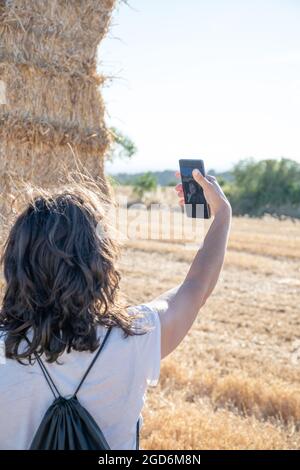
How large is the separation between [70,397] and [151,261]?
38.7 feet

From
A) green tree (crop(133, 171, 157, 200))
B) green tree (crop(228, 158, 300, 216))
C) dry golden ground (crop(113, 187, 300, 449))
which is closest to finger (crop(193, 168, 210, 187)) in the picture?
dry golden ground (crop(113, 187, 300, 449))

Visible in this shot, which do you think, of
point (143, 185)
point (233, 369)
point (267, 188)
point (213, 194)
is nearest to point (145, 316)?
point (213, 194)

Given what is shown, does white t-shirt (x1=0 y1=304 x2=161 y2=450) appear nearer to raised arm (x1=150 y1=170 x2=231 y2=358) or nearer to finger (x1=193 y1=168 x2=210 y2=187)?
raised arm (x1=150 y1=170 x2=231 y2=358)

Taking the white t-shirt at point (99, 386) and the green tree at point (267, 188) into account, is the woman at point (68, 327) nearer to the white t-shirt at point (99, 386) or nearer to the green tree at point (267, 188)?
→ the white t-shirt at point (99, 386)

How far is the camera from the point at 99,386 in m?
1.55

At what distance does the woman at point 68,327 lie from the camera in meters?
1.51

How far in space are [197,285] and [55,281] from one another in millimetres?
468

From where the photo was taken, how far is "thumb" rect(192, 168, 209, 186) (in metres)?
2.07

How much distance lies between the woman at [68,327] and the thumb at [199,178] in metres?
0.54

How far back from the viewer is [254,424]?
434 cm

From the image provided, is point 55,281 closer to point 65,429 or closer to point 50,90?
point 65,429

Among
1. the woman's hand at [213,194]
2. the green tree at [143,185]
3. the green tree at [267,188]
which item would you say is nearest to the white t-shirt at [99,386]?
the woman's hand at [213,194]

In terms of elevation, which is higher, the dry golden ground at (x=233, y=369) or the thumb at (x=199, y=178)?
the thumb at (x=199, y=178)

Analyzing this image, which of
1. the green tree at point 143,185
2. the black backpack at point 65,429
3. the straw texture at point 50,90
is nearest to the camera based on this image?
the black backpack at point 65,429
